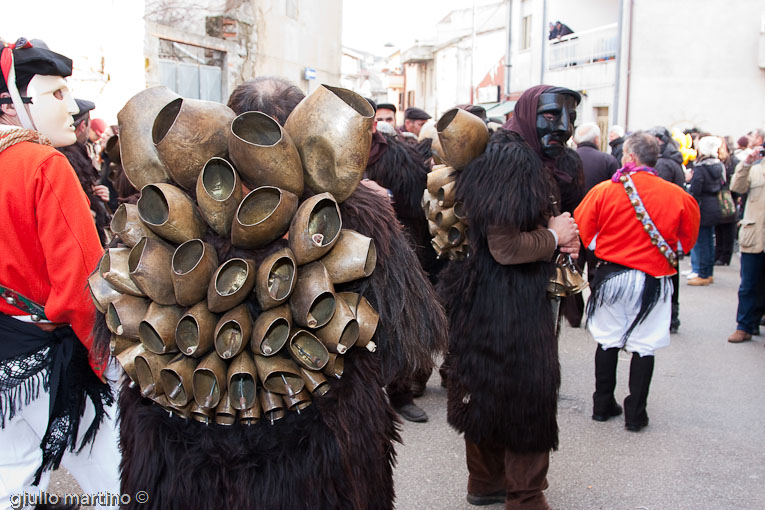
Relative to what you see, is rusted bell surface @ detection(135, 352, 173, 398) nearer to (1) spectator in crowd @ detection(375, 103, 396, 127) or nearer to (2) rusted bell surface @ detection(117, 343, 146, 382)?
(2) rusted bell surface @ detection(117, 343, 146, 382)

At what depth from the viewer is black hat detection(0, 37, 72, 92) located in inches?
88.5

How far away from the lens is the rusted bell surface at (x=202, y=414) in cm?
153

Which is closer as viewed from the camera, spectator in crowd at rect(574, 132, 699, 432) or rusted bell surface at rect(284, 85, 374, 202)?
rusted bell surface at rect(284, 85, 374, 202)

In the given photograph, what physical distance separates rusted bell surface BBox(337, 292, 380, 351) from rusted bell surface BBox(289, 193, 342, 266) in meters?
0.13

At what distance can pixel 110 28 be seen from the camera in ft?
33.6

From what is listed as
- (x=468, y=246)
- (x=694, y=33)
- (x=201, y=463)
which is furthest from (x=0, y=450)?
(x=694, y=33)

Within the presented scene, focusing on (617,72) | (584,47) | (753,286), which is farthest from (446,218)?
(584,47)

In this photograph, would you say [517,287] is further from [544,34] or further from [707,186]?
[544,34]

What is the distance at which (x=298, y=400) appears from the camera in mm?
1562

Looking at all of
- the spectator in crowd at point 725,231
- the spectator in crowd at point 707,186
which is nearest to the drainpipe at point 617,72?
the spectator in crowd at point 725,231

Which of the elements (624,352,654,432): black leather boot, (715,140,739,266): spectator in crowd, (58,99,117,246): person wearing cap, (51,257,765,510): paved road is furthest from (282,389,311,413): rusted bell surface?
(715,140,739,266): spectator in crowd

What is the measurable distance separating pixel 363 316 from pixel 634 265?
10.8 feet

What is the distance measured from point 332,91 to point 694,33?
20.2m

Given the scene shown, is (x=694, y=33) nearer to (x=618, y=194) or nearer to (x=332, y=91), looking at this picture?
(x=618, y=194)
